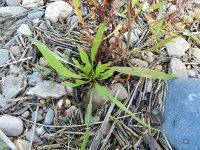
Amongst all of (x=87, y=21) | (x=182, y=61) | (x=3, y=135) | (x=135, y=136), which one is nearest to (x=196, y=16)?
(x=182, y=61)

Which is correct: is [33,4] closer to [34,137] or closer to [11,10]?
[11,10]

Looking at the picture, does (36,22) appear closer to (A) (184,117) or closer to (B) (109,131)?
(B) (109,131)

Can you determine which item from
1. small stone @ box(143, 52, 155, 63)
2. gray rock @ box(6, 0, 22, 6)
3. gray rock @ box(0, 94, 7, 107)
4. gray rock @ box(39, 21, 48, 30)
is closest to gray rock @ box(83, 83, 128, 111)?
small stone @ box(143, 52, 155, 63)

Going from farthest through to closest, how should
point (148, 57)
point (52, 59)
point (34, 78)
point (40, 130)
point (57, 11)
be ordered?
point (57, 11) → point (148, 57) → point (34, 78) → point (40, 130) → point (52, 59)

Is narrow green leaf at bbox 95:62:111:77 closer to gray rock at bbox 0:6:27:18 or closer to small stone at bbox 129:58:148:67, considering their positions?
small stone at bbox 129:58:148:67

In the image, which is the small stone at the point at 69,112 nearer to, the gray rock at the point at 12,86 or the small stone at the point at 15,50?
the gray rock at the point at 12,86

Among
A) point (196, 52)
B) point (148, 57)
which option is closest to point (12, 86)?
point (148, 57)
